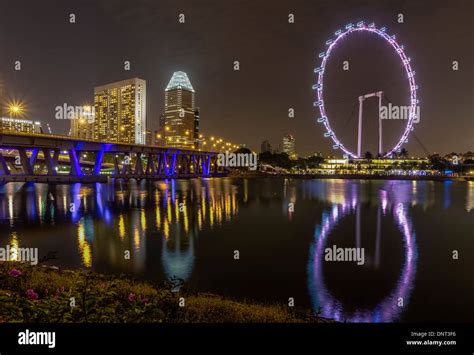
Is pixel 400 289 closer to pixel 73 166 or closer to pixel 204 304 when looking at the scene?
pixel 204 304

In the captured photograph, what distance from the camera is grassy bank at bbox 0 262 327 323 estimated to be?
285 inches

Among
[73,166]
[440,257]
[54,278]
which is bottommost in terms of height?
[440,257]

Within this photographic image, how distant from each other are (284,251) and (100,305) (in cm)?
1471

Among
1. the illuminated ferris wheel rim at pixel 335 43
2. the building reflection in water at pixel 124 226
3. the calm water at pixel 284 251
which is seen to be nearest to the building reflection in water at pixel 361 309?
the calm water at pixel 284 251

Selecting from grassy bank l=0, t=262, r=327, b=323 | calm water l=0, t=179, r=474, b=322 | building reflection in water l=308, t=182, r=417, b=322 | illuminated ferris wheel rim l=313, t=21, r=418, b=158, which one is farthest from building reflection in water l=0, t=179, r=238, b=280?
illuminated ferris wheel rim l=313, t=21, r=418, b=158

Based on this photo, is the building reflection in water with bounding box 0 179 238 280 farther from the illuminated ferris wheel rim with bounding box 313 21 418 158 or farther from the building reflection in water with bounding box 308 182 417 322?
the illuminated ferris wheel rim with bounding box 313 21 418 158

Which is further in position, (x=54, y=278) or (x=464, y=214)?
(x=464, y=214)

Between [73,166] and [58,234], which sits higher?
[73,166]

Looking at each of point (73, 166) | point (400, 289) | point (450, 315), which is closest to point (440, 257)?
point (400, 289)

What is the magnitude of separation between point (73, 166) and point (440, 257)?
8515 cm

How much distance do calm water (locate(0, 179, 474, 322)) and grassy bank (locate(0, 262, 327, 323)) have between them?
3.15 m

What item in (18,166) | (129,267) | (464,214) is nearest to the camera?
(129,267)

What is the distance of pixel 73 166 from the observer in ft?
297

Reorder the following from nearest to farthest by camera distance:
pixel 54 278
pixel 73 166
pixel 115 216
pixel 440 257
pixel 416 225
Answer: pixel 54 278 → pixel 440 257 → pixel 416 225 → pixel 115 216 → pixel 73 166
